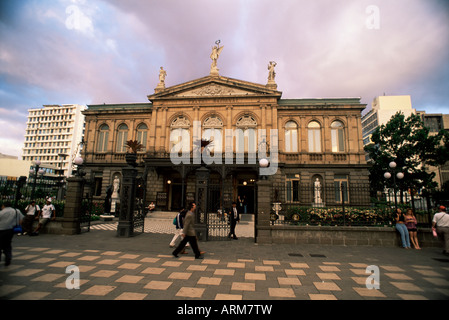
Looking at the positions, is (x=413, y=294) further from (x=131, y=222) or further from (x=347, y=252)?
(x=131, y=222)

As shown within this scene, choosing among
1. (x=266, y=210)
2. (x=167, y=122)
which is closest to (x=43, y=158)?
(x=167, y=122)

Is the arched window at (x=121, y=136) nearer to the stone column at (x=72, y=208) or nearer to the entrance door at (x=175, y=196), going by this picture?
the entrance door at (x=175, y=196)

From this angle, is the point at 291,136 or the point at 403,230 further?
the point at 291,136

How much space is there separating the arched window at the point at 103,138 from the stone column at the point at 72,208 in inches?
691

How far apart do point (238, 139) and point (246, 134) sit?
3.52 feet

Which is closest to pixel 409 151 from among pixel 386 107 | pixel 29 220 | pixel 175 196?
pixel 175 196

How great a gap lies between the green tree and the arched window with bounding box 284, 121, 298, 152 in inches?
365

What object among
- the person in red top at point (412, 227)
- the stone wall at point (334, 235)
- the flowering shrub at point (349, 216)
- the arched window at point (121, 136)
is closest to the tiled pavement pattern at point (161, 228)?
the stone wall at point (334, 235)

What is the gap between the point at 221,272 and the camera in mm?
6133

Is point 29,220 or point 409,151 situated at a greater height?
point 409,151

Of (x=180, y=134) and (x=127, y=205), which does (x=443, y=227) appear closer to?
(x=127, y=205)

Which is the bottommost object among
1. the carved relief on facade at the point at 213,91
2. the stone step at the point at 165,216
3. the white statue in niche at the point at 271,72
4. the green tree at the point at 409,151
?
the stone step at the point at 165,216

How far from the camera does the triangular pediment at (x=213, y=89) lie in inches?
988

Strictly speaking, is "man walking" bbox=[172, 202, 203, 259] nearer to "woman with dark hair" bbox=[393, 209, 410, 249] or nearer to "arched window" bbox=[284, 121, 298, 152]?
"woman with dark hair" bbox=[393, 209, 410, 249]
